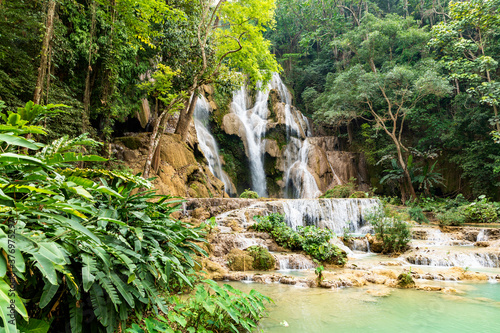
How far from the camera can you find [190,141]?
48.4 ft

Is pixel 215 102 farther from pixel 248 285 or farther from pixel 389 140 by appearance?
pixel 248 285

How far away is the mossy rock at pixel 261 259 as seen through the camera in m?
5.82

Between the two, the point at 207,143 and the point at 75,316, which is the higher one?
the point at 207,143

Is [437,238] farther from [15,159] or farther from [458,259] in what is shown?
[15,159]

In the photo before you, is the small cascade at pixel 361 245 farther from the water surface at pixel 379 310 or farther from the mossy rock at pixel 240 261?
the mossy rock at pixel 240 261

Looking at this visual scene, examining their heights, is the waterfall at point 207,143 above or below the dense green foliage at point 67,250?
above

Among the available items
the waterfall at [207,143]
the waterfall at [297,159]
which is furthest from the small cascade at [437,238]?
the waterfall at [207,143]

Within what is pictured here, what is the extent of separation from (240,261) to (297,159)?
45.7ft

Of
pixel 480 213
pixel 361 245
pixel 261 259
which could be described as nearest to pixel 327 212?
pixel 361 245

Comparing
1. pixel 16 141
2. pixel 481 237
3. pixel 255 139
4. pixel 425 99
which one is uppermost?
pixel 425 99

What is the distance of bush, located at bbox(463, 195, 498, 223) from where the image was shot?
38.9 feet

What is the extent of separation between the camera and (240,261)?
226 inches

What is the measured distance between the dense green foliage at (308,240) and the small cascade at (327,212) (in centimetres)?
268

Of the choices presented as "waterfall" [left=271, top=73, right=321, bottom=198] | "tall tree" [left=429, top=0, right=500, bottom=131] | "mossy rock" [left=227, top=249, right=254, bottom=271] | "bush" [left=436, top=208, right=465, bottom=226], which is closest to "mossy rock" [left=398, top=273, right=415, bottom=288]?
"mossy rock" [left=227, top=249, right=254, bottom=271]
